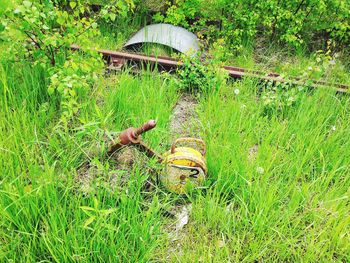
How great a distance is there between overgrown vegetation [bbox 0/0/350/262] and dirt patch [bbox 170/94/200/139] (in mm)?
69

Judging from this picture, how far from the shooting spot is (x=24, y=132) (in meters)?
2.65

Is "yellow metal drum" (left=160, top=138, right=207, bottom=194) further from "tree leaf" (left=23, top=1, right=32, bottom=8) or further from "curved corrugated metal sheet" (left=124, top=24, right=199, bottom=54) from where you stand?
"curved corrugated metal sheet" (left=124, top=24, right=199, bottom=54)

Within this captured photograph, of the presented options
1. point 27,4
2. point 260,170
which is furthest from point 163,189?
point 27,4

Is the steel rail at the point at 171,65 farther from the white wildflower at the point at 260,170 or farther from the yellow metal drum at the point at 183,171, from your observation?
the yellow metal drum at the point at 183,171

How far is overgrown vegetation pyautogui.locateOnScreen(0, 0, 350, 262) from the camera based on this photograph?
2.10 m

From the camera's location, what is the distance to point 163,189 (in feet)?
8.27

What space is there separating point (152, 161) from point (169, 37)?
6.85ft

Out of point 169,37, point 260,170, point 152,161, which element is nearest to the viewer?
point 152,161

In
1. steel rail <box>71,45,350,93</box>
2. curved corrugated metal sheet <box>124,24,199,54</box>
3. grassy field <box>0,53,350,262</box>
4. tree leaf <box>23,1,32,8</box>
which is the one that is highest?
tree leaf <box>23,1,32,8</box>

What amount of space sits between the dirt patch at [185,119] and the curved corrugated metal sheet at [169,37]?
66 cm

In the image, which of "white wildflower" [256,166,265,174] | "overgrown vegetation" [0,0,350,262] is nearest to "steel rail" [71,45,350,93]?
"overgrown vegetation" [0,0,350,262]

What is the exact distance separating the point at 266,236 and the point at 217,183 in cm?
48

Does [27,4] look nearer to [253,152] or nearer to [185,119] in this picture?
[185,119]

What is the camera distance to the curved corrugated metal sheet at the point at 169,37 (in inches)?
159
